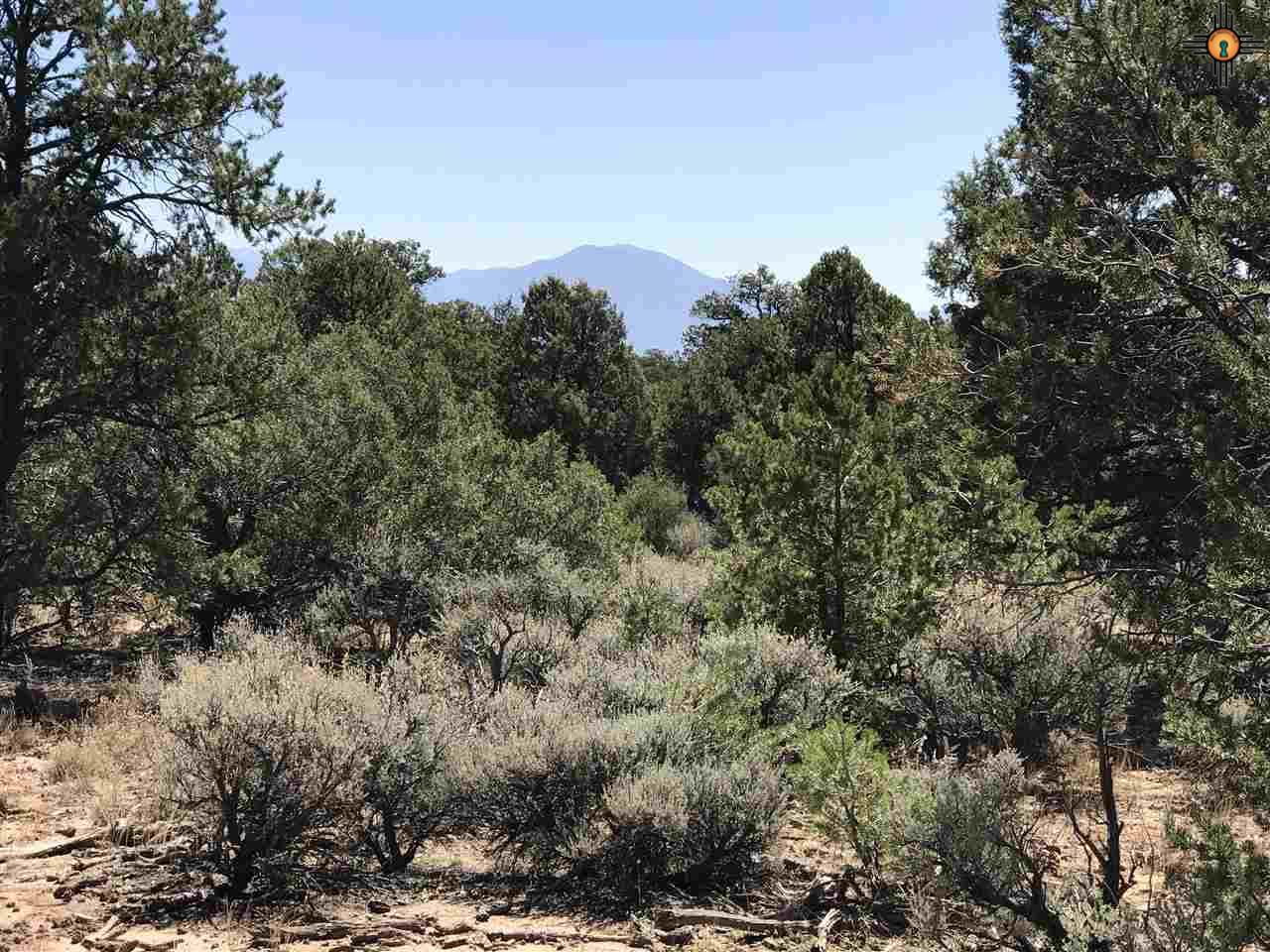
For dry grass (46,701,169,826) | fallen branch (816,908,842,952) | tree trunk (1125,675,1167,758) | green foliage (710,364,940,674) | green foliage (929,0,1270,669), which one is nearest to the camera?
green foliage (929,0,1270,669)

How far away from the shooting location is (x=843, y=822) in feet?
17.9

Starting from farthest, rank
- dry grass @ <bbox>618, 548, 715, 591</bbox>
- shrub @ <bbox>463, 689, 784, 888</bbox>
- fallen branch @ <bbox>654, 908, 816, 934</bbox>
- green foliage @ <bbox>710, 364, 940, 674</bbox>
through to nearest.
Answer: dry grass @ <bbox>618, 548, 715, 591</bbox> → green foliage @ <bbox>710, 364, 940, 674</bbox> → shrub @ <bbox>463, 689, 784, 888</bbox> → fallen branch @ <bbox>654, 908, 816, 934</bbox>

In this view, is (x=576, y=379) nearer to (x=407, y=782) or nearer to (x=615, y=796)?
(x=407, y=782)

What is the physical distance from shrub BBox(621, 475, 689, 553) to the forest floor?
60.1 feet

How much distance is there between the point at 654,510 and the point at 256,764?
69.2ft

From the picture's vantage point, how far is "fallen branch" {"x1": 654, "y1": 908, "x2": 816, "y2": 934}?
5141 mm

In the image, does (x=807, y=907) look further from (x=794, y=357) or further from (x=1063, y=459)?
(x=794, y=357)

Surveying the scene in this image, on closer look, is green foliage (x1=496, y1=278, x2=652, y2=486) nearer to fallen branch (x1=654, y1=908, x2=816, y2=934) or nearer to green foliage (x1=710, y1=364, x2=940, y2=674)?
green foliage (x1=710, y1=364, x2=940, y2=674)

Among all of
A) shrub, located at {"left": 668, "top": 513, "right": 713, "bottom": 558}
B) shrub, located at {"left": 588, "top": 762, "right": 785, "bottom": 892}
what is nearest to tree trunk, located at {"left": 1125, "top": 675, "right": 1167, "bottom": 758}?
shrub, located at {"left": 588, "top": 762, "right": 785, "bottom": 892}

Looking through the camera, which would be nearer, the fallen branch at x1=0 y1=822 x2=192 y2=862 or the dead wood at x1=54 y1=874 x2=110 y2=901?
the dead wood at x1=54 y1=874 x2=110 y2=901

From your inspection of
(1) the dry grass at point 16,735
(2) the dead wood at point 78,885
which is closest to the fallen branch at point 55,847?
(2) the dead wood at point 78,885

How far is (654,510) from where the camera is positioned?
26562 mm

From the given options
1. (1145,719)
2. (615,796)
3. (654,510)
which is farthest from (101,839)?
(654,510)

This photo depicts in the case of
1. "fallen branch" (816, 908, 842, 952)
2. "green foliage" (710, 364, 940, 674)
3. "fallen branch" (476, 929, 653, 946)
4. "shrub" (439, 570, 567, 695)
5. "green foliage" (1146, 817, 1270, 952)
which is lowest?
"fallen branch" (476, 929, 653, 946)
